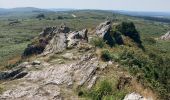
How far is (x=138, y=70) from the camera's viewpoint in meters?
44.5

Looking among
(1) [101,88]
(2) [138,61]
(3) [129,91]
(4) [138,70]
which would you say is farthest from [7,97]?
(2) [138,61]

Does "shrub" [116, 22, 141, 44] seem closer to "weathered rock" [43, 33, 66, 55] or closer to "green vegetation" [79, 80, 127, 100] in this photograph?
"weathered rock" [43, 33, 66, 55]

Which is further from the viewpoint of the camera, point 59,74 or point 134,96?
point 59,74

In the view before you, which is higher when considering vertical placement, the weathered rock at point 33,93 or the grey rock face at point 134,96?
the grey rock face at point 134,96

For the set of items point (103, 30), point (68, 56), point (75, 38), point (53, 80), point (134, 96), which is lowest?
point (53, 80)

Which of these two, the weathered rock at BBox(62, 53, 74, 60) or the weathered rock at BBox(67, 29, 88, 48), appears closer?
the weathered rock at BBox(62, 53, 74, 60)

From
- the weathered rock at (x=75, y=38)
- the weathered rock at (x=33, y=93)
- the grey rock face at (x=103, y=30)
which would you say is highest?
the grey rock face at (x=103, y=30)

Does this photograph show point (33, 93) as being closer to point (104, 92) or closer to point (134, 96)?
point (104, 92)

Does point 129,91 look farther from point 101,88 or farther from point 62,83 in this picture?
point 62,83

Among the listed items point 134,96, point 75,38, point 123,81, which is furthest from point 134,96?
point 75,38

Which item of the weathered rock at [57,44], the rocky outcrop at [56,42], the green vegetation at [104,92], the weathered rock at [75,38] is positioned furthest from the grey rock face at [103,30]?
the green vegetation at [104,92]

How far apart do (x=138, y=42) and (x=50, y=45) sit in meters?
22.8

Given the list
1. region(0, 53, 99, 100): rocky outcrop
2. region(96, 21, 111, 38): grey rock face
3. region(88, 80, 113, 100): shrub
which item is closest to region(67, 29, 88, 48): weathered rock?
region(96, 21, 111, 38): grey rock face

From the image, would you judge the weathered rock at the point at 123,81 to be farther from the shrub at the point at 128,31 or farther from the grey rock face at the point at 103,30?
the shrub at the point at 128,31
